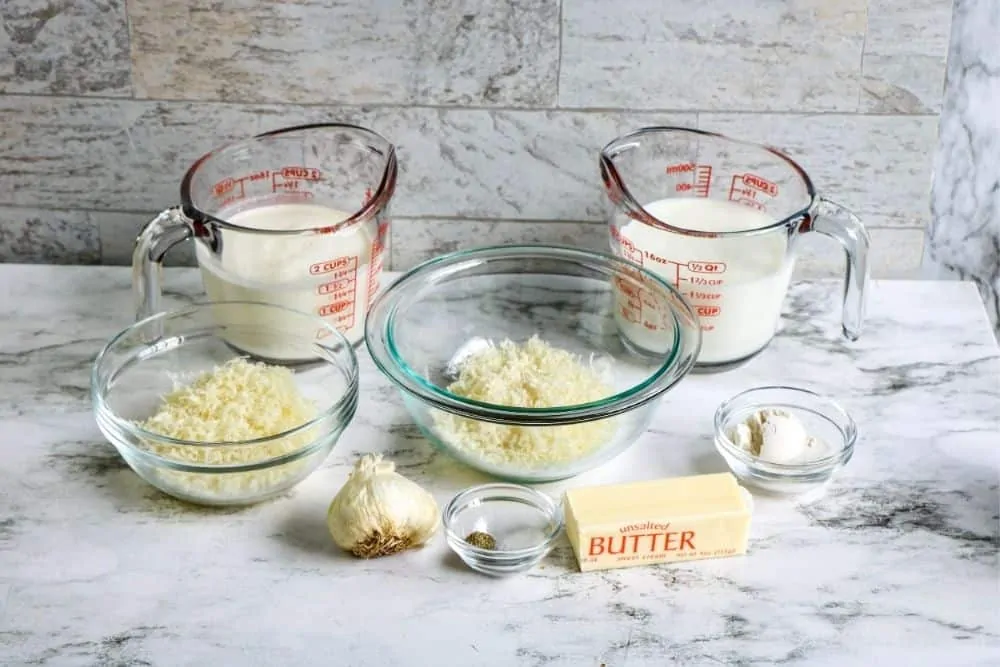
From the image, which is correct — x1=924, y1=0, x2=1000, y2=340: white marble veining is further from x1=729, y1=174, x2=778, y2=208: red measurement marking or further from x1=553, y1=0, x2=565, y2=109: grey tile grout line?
x1=553, y1=0, x2=565, y2=109: grey tile grout line

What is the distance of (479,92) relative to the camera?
1.56 m

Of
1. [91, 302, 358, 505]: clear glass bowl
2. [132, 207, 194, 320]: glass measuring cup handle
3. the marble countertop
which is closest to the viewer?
the marble countertop

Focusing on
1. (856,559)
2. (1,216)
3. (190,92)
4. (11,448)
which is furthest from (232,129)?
(856,559)

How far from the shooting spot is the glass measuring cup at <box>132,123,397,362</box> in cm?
142

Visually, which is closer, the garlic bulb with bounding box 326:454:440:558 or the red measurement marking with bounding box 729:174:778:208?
the garlic bulb with bounding box 326:454:440:558

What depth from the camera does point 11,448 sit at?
1.36 meters

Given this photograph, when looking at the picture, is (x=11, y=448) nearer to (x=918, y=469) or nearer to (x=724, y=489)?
(x=724, y=489)

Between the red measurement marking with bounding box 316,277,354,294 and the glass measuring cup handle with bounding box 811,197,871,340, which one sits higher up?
the glass measuring cup handle with bounding box 811,197,871,340

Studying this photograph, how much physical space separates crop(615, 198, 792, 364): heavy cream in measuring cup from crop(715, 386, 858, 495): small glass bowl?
82mm

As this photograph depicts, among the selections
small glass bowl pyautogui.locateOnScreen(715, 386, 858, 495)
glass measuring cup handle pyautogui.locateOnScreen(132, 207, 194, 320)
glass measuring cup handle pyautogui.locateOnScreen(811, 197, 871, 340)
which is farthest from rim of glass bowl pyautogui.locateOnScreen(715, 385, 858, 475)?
glass measuring cup handle pyautogui.locateOnScreen(132, 207, 194, 320)

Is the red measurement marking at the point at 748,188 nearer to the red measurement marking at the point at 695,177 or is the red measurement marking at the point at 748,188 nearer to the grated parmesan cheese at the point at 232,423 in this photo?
the red measurement marking at the point at 695,177

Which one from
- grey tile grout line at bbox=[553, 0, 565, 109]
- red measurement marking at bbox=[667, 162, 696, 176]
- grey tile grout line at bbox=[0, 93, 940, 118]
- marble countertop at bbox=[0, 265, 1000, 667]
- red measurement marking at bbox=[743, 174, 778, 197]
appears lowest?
marble countertop at bbox=[0, 265, 1000, 667]

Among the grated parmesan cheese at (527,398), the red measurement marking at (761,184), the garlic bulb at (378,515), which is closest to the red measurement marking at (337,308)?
the grated parmesan cheese at (527,398)

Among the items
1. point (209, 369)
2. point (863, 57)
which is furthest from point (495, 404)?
point (863, 57)
